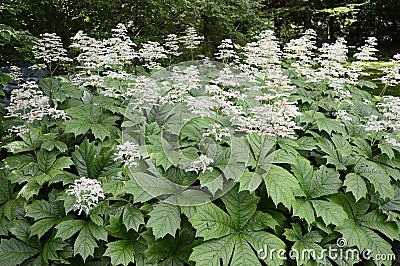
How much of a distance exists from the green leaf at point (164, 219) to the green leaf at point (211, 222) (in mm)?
97

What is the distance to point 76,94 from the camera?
10.6ft

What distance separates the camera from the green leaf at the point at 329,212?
2.18m

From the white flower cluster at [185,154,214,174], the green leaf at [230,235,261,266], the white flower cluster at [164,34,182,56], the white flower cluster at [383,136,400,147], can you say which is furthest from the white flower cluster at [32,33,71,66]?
the white flower cluster at [383,136,400,147]

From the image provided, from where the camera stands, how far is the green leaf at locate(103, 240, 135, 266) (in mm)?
2022

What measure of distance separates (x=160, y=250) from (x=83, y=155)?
34.3 inches

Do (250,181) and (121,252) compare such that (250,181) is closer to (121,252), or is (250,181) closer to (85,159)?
(121,252)

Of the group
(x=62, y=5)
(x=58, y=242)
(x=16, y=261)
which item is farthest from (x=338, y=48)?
(x=62, y=5)

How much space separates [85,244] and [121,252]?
0.68ft

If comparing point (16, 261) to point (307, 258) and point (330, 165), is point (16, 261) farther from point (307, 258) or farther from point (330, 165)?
point (330, 165)

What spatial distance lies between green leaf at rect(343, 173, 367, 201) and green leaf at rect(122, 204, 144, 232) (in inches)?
51.0

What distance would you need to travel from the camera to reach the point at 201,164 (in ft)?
7.18

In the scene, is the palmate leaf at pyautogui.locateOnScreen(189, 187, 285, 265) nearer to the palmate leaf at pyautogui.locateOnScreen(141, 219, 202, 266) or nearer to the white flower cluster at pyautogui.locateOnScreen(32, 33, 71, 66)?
the palmate leaf at pyautogui.locateOnScreen(141, 219, 202, 266)

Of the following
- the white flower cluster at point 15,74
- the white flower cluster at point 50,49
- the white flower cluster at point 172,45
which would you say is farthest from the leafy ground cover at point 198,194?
the white flower cluster at point 172,45

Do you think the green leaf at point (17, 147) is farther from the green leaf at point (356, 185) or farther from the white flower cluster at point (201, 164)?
the green leaf at point (356, 185)
